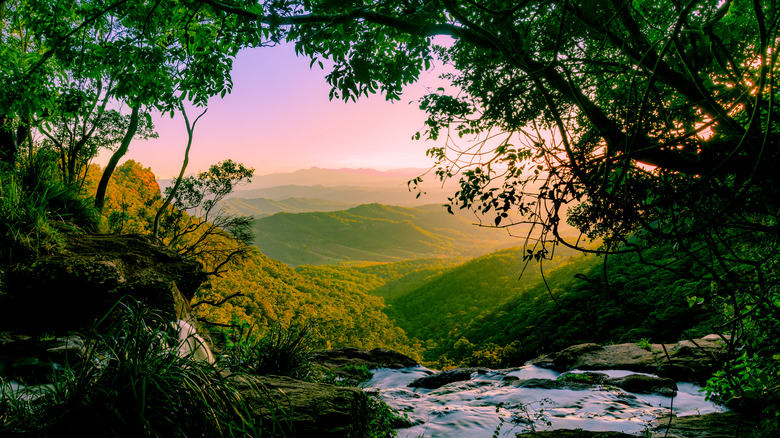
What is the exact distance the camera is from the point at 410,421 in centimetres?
577

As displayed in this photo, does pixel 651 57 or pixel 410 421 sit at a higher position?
pixel 651 57

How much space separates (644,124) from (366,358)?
1178cm

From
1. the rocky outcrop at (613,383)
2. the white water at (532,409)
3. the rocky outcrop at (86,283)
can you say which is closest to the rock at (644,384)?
the rocky outcrop at (613,383)

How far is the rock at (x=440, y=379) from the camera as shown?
384 inches

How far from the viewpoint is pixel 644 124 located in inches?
109

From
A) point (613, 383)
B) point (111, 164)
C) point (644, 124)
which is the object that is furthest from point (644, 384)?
point (111, 164)

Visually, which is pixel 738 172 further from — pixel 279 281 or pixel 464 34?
pixel 279 281

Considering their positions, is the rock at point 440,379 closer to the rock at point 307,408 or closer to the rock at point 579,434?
the rock at point 579,434

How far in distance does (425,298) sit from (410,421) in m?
31.4

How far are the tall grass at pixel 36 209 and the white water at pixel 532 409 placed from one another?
5815mm

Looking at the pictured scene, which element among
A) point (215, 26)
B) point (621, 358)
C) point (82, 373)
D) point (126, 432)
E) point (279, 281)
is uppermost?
point (215, 26)

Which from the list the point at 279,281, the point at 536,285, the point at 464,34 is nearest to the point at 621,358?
the point at 464,34

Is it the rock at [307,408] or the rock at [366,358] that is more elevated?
the rock at [307,408]

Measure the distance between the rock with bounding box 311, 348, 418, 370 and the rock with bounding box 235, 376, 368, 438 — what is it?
810cm
